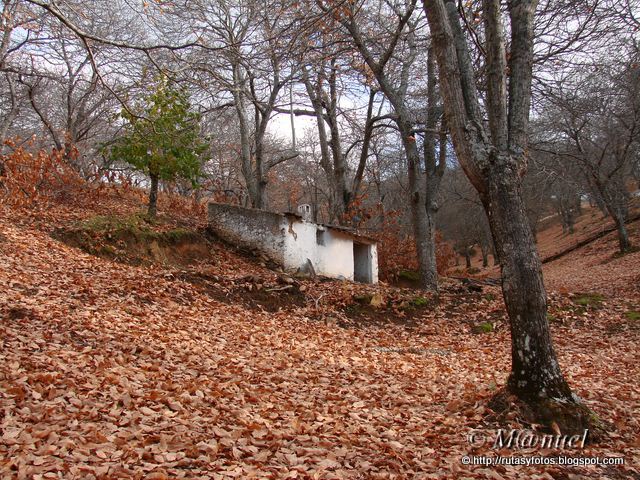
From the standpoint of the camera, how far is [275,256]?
14.7 m

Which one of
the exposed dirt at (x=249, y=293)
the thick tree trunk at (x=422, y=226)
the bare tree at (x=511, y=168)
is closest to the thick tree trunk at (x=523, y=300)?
the bare tree at (x=511, y=168)

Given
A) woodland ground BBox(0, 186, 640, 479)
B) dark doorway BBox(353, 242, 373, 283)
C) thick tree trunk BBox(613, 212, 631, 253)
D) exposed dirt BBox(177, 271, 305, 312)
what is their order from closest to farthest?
woodland ground BBox(0, 186, 640, 479)
exposed dirt BBox(177, 271, 305, 312)
dark doorway BBox(353, 242, 373, 283)
thick tree trunk BBox(613, 212, 631, 253)

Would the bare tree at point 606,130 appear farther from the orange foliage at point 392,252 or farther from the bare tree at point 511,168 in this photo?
the orange foliage at point 392,252

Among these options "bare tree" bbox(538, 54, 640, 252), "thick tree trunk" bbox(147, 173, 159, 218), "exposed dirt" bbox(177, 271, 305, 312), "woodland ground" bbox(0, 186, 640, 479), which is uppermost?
"bare tree" bbox(538, 54, 640, 252)

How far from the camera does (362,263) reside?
60.1ft

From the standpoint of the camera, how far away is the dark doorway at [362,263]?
18125 millimetres

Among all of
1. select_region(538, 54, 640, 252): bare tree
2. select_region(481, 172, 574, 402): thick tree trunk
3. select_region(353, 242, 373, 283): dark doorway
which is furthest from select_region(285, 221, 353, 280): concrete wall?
select_region(481, 172, 574, 402): thick tree trunk

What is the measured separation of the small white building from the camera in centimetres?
1468

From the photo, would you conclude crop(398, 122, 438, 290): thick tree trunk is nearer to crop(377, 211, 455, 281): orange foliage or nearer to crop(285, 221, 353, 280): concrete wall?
crop(285, 221, 353, 280): concrete wall

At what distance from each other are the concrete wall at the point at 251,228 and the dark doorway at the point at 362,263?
4347 millimetres

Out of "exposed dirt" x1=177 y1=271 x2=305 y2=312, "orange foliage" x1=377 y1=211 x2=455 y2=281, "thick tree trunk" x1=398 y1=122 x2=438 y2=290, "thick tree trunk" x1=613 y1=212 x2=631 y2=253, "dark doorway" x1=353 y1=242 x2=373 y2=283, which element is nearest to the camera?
"exposed dirt" x1=177 y1=271 x2=305 y2=312

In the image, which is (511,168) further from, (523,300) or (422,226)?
(422,226)

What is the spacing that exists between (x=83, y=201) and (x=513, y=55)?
13.9 m

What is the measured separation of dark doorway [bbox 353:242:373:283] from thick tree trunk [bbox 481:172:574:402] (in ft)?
43.5
